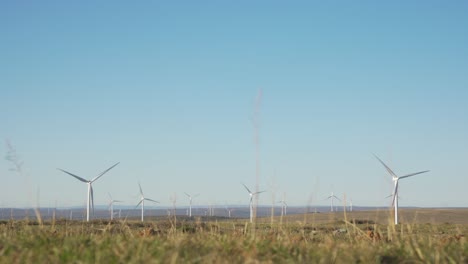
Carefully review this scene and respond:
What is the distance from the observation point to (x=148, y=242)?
8.63 metres

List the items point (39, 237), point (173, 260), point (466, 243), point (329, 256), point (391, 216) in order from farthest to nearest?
1. point (391, 216)
2. point (466, 243)
3. point (39, 237)
4. point (329, 256)
5. point (173, 260)

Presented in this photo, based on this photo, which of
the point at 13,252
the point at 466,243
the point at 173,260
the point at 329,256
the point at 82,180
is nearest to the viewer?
the point at 173,260

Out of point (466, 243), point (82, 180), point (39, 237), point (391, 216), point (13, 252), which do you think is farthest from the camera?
point (82, 180)

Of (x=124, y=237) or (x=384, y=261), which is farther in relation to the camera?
(x=124, y=237)

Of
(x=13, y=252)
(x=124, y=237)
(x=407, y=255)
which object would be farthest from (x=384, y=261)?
(x=13, y=252)

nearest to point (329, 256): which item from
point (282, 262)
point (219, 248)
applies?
point (282, 262)

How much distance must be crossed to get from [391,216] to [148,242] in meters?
4.85

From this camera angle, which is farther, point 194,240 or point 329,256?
point 194,240

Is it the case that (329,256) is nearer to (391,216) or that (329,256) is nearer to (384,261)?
(384,261)

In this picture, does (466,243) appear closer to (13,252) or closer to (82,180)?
(13,252)

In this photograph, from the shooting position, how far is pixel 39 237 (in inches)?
361

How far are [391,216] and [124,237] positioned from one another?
484cm

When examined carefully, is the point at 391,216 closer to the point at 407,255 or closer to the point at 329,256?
the point at 407,255

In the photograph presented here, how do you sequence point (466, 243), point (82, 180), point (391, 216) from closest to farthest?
point (466, 243) < point (391, 216) < point (82, 180)
